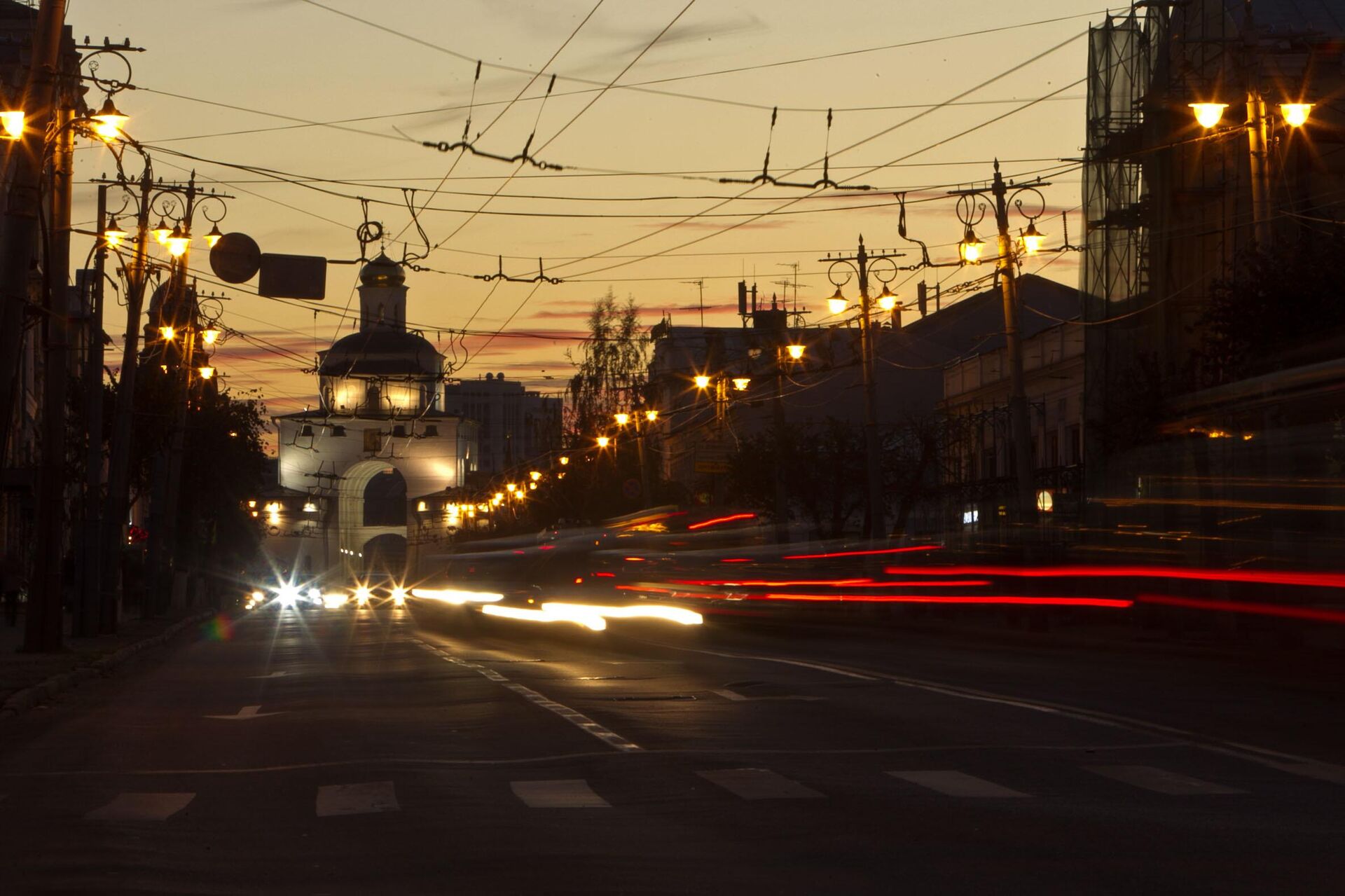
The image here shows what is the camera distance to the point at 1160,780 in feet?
35.0

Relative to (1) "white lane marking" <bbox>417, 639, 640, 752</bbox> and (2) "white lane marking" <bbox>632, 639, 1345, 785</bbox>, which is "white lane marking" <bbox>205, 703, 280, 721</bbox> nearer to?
(1) "white lane marking" <bbox>417, 639, 640, 752</bbox>

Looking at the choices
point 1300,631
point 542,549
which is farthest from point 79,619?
point 1300,631

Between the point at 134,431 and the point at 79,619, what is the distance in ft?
55.0

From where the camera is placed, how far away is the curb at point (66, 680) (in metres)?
17.8

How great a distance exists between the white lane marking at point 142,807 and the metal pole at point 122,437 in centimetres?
2623

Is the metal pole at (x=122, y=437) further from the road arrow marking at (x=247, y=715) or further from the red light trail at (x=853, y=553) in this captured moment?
the road arrow marking at (x=247, y=715)

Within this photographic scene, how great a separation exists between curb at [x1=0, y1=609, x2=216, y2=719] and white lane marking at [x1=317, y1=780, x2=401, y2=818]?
7449mm

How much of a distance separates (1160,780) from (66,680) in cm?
1496

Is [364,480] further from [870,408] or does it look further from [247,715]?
[247,715]

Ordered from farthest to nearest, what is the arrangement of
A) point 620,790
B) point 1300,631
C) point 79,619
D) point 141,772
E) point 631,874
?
point 79,619 → point 1300,631 → point 141,772 → point 620,790 → point 631,874

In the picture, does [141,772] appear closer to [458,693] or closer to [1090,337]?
[458,693]

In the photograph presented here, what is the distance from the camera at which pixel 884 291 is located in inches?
1491

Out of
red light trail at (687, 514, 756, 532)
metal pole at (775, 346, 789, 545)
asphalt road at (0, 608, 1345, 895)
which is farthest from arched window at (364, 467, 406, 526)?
asphalt road at (0, 608, 1345, 895)

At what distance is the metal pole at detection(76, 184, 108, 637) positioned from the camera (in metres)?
33.2
